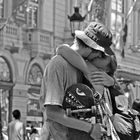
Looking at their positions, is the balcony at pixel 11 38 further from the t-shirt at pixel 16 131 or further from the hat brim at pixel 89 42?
the hat brim at pixel 89 42

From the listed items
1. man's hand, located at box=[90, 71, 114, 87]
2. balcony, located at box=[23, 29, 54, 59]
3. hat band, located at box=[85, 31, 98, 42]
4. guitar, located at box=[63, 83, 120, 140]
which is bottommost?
guitar, located at box=[63, 83, 120, 140]

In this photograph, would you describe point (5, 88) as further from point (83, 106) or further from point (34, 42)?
point (83, 106)

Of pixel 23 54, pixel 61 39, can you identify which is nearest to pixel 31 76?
pixel 23 54

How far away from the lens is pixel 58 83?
3312 millimetres

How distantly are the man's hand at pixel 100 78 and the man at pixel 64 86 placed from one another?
17mm

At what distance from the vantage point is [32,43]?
24156 millimetres

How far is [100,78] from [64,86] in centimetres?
23

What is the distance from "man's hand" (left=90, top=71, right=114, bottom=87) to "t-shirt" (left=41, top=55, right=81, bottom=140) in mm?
→ 110

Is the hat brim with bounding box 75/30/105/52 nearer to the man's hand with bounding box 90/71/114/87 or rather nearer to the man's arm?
the man's hand with bounding box 90/71/114/87

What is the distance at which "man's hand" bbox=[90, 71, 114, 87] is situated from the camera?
11.2 feet

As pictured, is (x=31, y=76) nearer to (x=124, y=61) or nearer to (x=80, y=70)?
(x=124, y=61)

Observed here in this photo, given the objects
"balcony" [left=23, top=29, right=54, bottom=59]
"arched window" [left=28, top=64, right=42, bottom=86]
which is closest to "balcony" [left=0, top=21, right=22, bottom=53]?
"balcony" [left=23, top=29, right=54, bottom=59]

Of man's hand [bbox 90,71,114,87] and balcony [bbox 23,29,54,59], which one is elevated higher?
balcony [bbox 23,29,54,59]

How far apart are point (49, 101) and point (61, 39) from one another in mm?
23076
